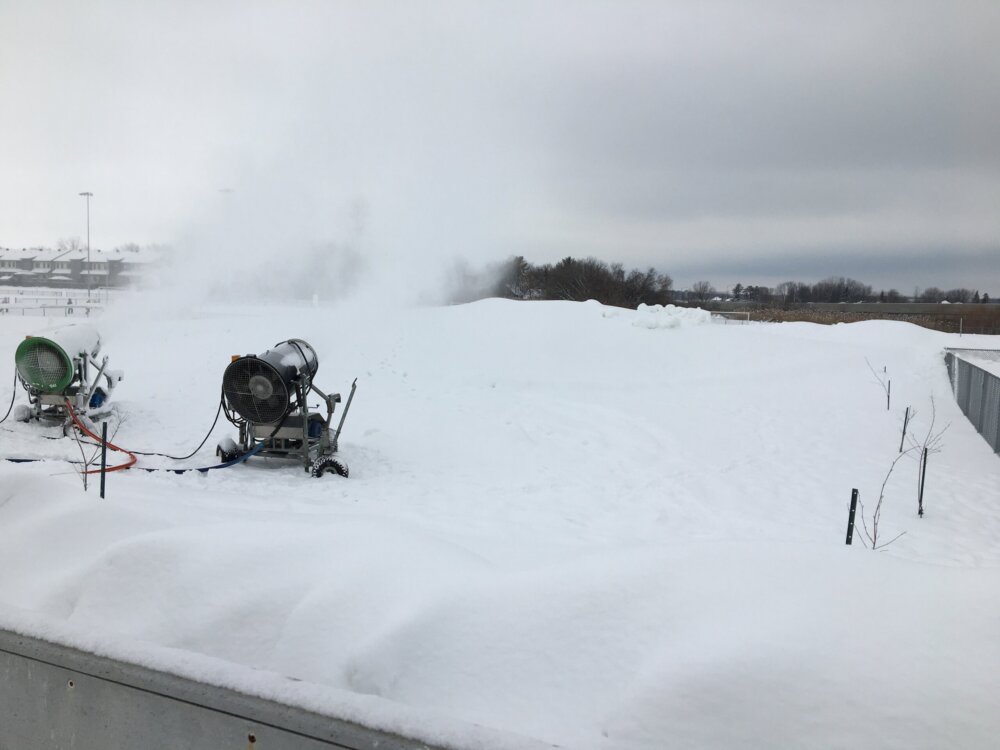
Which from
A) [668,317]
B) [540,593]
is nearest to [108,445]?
[540,593]

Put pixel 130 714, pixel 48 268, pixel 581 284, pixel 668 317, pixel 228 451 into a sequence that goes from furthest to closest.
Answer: pixel 48 268 < pixel 581 284 < pixel 668 317 < pixel 228 451 < pixel 130 714

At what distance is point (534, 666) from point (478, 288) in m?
39.4

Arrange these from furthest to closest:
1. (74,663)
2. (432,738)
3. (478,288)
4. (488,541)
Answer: (478,288) < (488,541) < (74,663) < (432,738)

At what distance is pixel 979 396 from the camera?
15.4m

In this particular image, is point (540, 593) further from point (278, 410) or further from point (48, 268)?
point (48, 268)

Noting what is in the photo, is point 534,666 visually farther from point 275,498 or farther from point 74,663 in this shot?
point 275,498

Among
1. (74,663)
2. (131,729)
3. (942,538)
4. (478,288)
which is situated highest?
(478,288)

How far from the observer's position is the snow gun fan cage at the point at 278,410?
1002 cm

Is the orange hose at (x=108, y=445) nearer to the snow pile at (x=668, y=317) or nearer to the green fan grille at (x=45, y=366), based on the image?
the green fan grille at (x=45, y=366)

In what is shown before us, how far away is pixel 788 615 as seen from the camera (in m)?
2.87

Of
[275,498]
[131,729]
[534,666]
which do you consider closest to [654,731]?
[534,666]

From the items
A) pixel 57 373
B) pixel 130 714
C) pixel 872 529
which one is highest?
pixel 57 373

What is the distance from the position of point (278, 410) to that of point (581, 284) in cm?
4808

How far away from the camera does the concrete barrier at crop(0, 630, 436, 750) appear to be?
7.60ft
